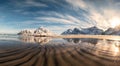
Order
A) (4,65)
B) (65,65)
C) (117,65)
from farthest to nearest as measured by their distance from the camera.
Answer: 1. (117,65)
2. (65,65)
3. (4,65)

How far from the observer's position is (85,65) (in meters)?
10.6

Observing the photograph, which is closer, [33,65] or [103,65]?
[33,65]

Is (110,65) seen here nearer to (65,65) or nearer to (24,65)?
(65,65)

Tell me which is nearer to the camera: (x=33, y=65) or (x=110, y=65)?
(x=33, y=65)

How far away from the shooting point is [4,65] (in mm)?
9602

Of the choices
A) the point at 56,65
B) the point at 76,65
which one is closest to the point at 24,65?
the point at 56,65

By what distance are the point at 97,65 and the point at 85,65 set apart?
1.02 metres

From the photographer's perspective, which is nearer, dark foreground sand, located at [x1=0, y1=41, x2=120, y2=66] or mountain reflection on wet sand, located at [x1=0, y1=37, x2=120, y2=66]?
dark foreground sand, located at [x1=0, y1=41, x2=120, y2=66]

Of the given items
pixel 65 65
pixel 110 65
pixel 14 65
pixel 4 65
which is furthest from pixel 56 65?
pixel 110 65

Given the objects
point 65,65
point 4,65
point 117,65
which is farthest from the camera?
point 117,65

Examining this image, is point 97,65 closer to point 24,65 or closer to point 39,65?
point 39,65

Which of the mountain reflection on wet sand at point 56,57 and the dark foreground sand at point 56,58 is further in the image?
the mountain reflection on wet sand at point 56,57

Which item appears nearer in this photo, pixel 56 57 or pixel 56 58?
pixel 56 58

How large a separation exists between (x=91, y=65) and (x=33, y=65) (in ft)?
15.1
